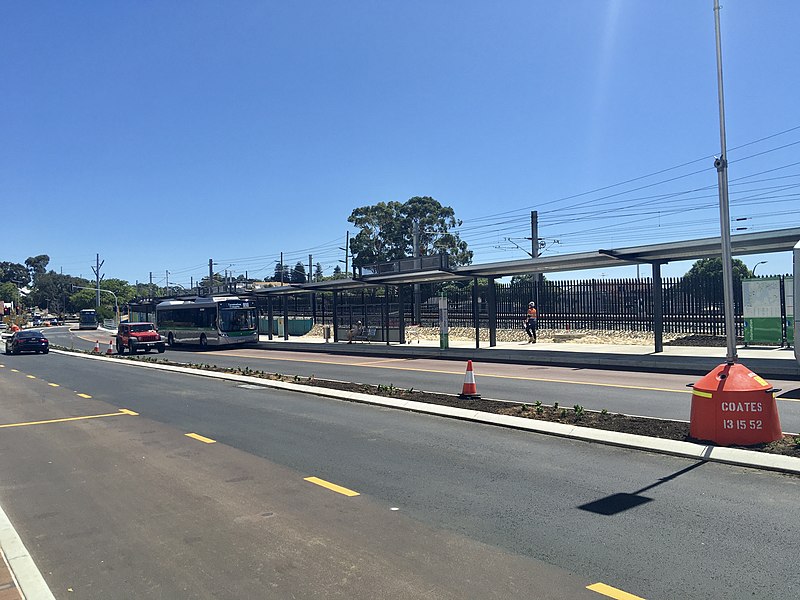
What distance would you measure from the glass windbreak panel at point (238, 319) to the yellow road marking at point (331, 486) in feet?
103

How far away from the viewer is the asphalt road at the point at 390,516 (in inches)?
184

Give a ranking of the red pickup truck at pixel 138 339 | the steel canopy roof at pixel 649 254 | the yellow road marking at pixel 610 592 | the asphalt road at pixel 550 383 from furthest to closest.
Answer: the red pickup truck at pixel 138 339, the steel canopy roof at pixel 649 254, the asphalt road at pixel 550 383, the yellow road marking at pixel 610 592

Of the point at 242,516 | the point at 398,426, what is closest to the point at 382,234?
the point at 398,426

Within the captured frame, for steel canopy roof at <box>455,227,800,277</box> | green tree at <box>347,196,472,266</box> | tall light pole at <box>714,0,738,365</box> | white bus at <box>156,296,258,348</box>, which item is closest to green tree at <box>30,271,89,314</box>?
green tree at <box>347,196,472,266</box>

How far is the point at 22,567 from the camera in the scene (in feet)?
16.8

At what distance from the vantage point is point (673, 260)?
22.6 metres

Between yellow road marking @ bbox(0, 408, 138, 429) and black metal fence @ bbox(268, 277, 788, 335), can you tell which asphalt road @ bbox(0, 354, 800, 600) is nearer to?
yellow road marking @ bbox(0, 408, 138, 429)

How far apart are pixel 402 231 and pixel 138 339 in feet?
134

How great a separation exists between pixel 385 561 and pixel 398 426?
5.74 metres

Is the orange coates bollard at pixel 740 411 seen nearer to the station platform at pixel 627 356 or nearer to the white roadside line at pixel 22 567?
the white roadside line at pixel 22 567

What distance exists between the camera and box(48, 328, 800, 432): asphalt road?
39.8ft

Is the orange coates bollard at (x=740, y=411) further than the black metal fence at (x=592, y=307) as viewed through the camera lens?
No

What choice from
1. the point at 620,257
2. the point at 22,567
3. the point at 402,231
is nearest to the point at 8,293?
the point at 402,231

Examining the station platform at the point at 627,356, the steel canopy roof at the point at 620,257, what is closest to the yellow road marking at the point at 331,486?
the station platform at the point at 627,356
